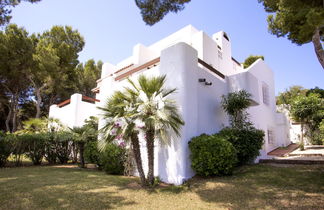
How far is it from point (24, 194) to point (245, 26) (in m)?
13.5

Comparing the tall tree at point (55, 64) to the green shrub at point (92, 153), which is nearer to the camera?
the green shrub at point (92, 153)

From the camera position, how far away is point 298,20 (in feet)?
24.5

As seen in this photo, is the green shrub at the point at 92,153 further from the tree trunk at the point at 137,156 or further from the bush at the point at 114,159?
the tree trunk at the point at 137,156

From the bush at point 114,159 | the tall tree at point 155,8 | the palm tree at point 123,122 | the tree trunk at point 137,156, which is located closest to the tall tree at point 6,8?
the tall tree at point 155,8

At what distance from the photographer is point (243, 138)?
27.2 ft

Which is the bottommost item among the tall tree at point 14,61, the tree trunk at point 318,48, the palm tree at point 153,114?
the palm tree at point 153,114

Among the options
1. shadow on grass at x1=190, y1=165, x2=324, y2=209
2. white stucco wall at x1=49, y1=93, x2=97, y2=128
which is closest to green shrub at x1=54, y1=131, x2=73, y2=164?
white stucco wall at x1=49, y1=93, x2=97, y2=128

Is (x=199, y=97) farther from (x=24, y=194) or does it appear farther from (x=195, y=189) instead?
(x=24, y=194)

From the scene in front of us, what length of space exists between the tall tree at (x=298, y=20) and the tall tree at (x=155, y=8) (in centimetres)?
411

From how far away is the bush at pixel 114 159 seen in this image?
8352 mm

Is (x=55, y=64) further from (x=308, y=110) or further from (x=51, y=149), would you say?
(x=308, y=110)

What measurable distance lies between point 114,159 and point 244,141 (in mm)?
5751

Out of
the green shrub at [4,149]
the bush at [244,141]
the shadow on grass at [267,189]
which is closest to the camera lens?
the shadow on grass at [267,189]

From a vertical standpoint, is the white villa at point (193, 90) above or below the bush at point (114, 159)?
above
